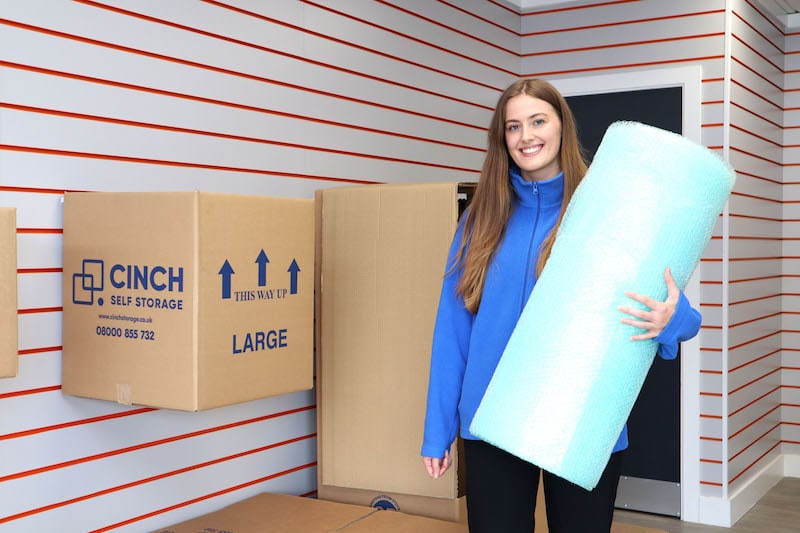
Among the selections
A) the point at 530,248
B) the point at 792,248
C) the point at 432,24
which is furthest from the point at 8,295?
the point at 792,248

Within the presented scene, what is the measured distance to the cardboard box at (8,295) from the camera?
197cm

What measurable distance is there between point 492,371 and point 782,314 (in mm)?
4120

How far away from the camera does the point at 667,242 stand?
1.87 meters

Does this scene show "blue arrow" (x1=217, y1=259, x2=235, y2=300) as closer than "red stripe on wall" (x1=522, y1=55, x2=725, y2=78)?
Yes

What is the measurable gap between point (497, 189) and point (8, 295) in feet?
3.83

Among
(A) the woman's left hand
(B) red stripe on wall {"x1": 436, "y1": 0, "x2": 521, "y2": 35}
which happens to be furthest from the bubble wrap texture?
(B) red stripe on wall {"x1": 436, "y1": 0, "x2": 521, "y2": 35}

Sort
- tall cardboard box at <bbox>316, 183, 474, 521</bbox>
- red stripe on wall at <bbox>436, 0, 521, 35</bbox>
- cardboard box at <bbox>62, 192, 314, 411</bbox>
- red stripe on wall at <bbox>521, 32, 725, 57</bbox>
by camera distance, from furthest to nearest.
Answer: red stripe on wall at <bbox>521, 32, 725, 57</bbox>
red stripe on wall at <bbox>436, 0, 521, 35</bbox>
tall cardboard box at <bbox>316, 183, 474, 521</bbox>
cardboard box at <bbox>62, 192, 314, 411</bbox>

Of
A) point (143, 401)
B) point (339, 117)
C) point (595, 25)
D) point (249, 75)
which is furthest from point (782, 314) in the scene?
point (143, 401)

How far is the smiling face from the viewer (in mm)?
2148

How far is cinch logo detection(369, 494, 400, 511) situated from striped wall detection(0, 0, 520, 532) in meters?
0.39

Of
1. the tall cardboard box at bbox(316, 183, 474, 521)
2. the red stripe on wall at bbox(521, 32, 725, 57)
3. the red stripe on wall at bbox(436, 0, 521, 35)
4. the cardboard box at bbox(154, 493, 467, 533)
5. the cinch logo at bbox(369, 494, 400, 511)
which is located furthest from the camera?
the red stripe on wall at bbox(521, 32, 725, 57)

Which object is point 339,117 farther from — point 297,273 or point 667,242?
point 667,242

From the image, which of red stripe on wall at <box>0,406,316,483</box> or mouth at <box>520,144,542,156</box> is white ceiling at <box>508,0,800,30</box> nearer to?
red stripe on wall at <box>0,406,316,483</box>

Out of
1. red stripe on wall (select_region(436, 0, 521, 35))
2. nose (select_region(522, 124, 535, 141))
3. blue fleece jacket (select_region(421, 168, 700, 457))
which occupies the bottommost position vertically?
blue fleece jacket (select_region(421, 168, 700, 457))
